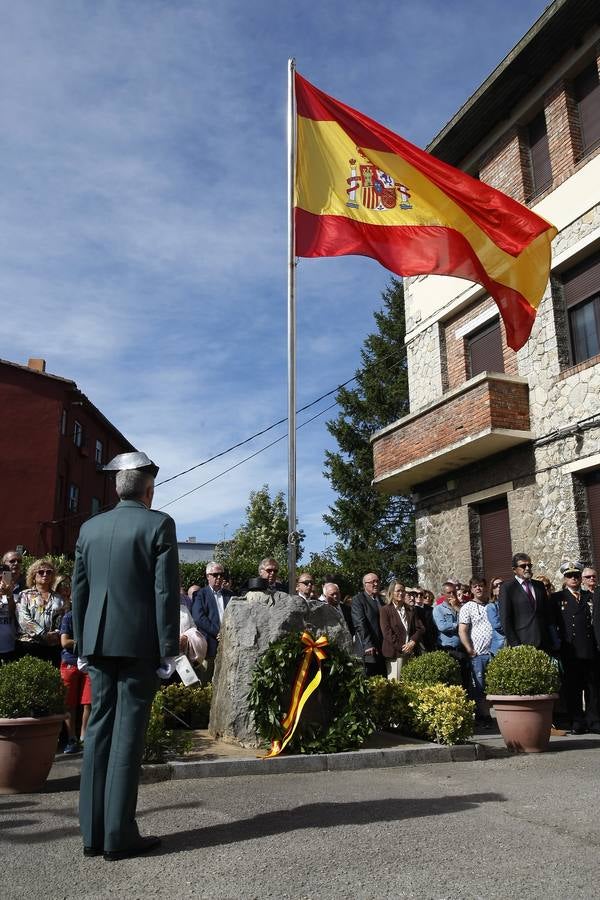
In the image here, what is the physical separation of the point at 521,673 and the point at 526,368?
8.54m

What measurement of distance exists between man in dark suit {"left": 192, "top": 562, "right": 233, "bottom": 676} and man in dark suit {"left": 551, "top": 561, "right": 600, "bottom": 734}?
167 inches

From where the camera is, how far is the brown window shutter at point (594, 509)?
519 inches

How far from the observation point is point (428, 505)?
17.7 metres

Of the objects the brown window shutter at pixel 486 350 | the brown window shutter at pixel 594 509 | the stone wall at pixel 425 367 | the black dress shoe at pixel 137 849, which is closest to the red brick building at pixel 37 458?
the stone wall at pixel 425 367

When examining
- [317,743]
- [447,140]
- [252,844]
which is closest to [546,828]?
[252,844]

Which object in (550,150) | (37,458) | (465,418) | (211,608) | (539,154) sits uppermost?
(539,154)

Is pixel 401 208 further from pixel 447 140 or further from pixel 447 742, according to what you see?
pixel 447 140

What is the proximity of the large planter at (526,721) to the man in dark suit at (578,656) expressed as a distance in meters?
1.91

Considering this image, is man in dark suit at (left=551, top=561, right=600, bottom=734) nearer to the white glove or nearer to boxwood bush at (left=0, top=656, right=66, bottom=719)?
boxwood bush at (left=0, top=656, right=66, bottom=719)

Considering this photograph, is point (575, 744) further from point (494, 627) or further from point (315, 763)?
point (315, 763)

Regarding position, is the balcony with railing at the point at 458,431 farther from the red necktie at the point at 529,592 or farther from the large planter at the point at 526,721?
the large planter at the point at 526,721

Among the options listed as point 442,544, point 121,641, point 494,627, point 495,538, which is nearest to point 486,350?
point 495,538

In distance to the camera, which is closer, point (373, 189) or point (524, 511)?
point (373, 189)

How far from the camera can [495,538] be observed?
1558 centimetres
